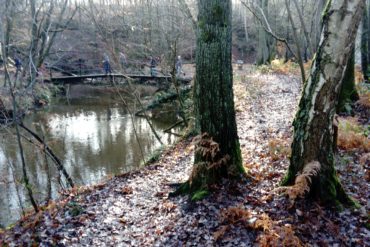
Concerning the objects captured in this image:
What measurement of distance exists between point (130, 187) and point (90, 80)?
23.7m

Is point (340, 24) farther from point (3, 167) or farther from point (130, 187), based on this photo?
point (3, 167)

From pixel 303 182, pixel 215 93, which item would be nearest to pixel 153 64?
pixel 215 93

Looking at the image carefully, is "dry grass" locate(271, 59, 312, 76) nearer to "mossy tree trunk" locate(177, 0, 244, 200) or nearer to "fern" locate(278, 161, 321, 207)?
"mossy tree trunk" locate(177, 0, 244, 200)

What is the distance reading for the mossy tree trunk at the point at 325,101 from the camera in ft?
12.9

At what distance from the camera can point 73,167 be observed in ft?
39.7

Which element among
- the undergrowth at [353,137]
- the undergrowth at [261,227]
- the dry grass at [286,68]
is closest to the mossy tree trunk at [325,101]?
the undergrowth at [261,227]

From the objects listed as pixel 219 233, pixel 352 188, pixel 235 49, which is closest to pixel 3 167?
pixel 219 233

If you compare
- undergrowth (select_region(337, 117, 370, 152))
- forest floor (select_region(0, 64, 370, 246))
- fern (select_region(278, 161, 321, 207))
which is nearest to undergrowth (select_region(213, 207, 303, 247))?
forest floor (select_region(0, 64, 370, 246))

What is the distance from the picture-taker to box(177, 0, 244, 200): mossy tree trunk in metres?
4.80

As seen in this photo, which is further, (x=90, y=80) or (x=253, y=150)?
(x=90, y=80)

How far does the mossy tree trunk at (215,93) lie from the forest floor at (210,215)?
0.29m

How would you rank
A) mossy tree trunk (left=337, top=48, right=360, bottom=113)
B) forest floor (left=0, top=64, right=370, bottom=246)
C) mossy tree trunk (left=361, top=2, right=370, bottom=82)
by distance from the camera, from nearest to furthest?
forest floor (left=0, top=64, right=370, bottom=246), mossy tree trunk (left=337, top=48, right=360, bottom=113), mossy tree trunk (left=361, top=2, right=370, bottom=82)

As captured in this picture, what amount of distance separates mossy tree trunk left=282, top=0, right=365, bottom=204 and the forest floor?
0.35 m

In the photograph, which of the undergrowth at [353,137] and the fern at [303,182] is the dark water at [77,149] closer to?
the fern at [303,182]
